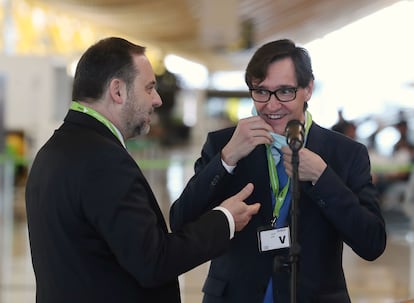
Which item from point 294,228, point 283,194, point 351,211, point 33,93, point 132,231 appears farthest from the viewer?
point 33,93

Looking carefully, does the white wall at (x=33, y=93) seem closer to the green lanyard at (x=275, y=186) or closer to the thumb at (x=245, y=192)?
the green lanyard at (x=275, y=186)

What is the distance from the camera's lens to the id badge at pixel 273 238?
2652mm

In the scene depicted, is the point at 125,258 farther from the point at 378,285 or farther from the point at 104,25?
the point at 104,25

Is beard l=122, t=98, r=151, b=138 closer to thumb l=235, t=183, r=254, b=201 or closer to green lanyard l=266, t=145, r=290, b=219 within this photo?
thumb l=235, t=183, r=254, b=201

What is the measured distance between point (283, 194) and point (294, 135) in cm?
34

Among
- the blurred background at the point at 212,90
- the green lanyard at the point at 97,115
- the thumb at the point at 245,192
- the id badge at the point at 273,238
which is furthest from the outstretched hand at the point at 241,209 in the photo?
the blurred background at the point at 212,90

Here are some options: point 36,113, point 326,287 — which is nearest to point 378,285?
point 326,287

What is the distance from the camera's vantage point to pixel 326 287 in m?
2.72

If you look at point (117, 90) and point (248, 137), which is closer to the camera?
point (117, 90)

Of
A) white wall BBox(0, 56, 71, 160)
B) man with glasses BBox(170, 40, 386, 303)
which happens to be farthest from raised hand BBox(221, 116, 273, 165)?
white wall BBox(0, 56, 71, 160)

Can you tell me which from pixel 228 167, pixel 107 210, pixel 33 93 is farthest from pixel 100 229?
pixel 33 93

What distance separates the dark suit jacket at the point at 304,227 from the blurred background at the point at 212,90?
15.1 inches

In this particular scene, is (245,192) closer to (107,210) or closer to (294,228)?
(294,228)

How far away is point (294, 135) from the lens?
95.3 inches
